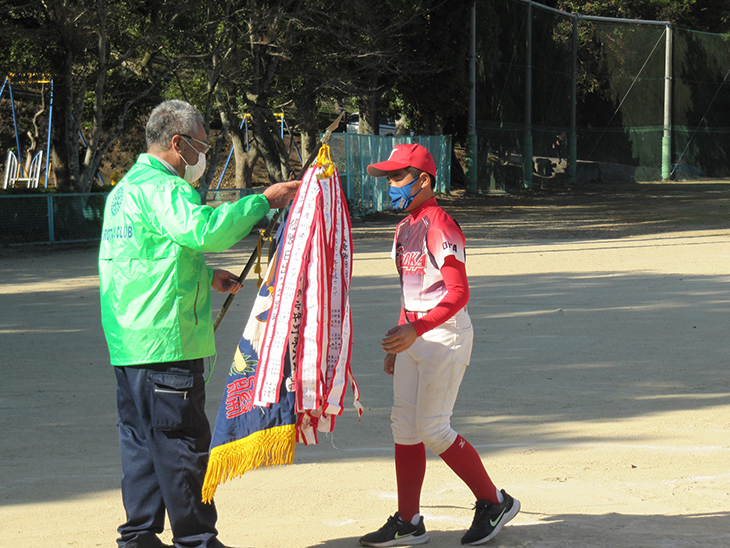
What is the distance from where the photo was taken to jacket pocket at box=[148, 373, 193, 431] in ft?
10.8

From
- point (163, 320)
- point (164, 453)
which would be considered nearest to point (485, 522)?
point (164, 453)

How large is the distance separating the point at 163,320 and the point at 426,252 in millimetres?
1198

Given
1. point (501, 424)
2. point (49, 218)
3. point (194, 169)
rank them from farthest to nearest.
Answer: point (49, 218)
point (501, 424)
point (194, 169)

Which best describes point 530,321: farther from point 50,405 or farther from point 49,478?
point 49,478

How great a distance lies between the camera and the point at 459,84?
30562 millimetres

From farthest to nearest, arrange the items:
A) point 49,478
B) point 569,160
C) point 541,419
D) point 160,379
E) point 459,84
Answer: point 569,160 → point 459,84 → point 541,419 → point 49,478 → point 160,379

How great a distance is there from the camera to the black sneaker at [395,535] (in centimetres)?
370

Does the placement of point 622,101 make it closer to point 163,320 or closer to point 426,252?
point 426,252

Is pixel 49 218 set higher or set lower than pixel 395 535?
higher

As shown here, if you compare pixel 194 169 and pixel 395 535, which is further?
pixel 395 535

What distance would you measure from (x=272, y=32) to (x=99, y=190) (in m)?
6.36

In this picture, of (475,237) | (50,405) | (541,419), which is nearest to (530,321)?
(541,419)

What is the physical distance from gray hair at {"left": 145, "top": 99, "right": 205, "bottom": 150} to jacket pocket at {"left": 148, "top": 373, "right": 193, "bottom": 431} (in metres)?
0.97

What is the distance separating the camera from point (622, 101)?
1569 inches
